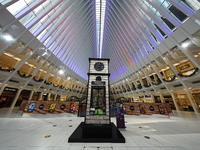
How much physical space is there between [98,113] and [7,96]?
20.2 metres

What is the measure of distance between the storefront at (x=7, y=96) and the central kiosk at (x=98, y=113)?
726 inches

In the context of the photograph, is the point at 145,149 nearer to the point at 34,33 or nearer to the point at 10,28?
the point at 10,28

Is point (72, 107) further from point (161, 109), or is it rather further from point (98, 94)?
point (161, 109)

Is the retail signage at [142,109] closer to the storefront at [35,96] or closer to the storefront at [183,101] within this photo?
the storefront at [183,101]

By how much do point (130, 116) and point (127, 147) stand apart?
781 centimetres

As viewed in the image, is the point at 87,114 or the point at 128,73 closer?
the point at 87,114

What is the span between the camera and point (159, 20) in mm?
12328

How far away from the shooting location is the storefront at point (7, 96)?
14.6 meters

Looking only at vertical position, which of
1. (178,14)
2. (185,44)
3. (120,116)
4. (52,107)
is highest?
(178,14)

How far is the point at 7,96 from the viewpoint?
15.3m

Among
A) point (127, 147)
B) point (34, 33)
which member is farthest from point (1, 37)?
point (127, 147)

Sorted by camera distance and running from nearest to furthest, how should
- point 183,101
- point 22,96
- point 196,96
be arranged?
point 196,96 → point 183,101 → point 22,96

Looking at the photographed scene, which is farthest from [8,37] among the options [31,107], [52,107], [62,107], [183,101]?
[183,101]

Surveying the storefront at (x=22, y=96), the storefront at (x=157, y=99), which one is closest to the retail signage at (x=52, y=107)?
the storefront at (x=22, y=96)
